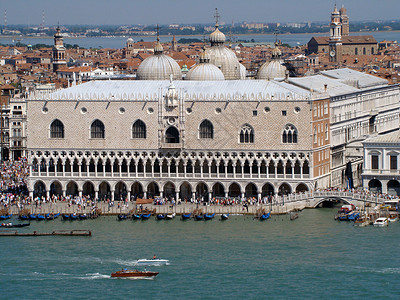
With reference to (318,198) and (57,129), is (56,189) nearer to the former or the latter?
(57,129)

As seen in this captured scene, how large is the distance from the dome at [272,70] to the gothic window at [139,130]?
14471mm

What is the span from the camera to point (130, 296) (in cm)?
5800

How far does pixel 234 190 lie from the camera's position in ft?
262

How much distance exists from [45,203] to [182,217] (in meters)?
10.1

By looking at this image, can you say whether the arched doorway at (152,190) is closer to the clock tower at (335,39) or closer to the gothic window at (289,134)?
the gothic window at (289,134)

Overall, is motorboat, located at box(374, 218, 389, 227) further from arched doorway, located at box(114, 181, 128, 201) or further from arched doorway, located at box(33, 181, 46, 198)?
arched doorway, located at box(33, 181, 46, 198)

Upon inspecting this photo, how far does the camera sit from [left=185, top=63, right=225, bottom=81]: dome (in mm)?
87000

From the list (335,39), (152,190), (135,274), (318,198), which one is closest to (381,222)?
(318,198)

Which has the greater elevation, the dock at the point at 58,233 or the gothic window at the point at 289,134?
the gothic window at the point at 289,134

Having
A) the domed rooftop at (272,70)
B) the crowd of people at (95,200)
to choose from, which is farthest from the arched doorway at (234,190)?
the domed rooftop at (272,70)

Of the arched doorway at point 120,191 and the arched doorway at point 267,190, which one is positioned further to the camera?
the arched doorway at point 120,191

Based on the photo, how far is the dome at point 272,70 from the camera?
9175 cm

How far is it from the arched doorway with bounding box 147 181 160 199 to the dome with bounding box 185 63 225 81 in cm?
955

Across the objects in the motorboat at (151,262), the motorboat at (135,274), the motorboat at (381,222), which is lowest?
the motorboat at (135,274)
